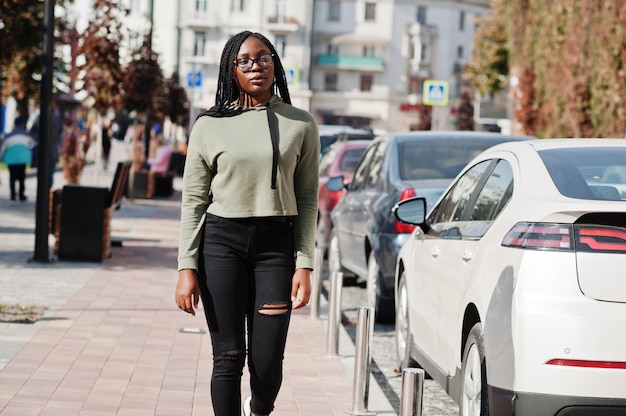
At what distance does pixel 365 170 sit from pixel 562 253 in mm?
7350

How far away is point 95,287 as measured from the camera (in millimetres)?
11656

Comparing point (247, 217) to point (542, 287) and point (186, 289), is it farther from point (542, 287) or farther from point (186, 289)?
point (542, 287)

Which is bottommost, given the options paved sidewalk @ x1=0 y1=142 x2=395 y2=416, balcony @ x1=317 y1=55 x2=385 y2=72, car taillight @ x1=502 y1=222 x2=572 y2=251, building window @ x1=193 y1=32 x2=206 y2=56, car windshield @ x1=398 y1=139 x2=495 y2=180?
paved sidewalk @ x1=0 y1=142 x2=395 y2=416

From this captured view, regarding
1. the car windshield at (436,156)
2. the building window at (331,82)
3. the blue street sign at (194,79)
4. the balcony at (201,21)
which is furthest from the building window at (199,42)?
the car windshield at (436,156)

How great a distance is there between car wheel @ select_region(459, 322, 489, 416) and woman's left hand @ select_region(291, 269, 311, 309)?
886mm

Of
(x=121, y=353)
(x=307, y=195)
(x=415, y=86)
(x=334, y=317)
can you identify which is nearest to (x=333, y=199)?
(x=334, y=317)

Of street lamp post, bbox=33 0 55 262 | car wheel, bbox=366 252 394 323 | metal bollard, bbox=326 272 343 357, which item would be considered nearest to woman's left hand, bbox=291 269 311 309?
→ metal bollard, bbox=326 272 343 357

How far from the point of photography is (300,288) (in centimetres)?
495

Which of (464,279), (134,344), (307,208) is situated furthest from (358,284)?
(307,208)

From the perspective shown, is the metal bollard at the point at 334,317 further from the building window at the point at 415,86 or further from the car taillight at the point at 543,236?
the building window at the point at 415,86

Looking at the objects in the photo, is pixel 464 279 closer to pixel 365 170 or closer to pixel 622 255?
pixel 622 255

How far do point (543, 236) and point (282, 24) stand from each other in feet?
311

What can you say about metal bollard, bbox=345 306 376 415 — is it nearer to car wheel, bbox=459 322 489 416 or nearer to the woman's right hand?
car wheel, bbox=459 322 489 416

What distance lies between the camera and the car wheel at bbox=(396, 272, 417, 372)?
309 inches
